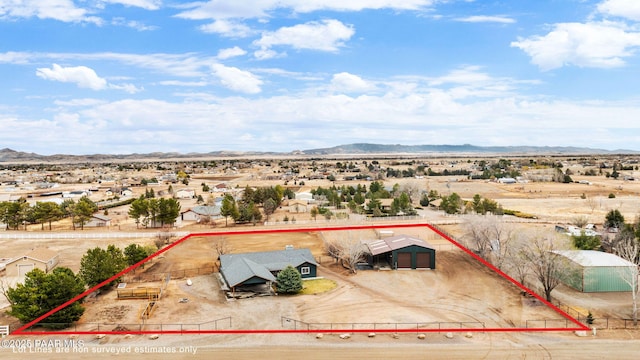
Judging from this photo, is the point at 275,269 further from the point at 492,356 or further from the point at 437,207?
the point at 437,207

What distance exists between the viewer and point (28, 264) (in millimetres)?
35688

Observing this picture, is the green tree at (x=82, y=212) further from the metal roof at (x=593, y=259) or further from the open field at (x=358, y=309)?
the metal roof at (x=593, y=259)

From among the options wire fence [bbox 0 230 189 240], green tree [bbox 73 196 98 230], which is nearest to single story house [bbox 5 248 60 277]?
wire fence [bbox 0 230 189 240]

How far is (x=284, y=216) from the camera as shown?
61094mm

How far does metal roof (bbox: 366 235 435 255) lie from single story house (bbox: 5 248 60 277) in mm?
24697

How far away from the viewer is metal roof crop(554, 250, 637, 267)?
29.8 metres

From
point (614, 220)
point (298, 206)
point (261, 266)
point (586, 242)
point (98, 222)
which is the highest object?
point (614, 220)

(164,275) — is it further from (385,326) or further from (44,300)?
(385,326)

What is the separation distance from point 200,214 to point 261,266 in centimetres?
2949

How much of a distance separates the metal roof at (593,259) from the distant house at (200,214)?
134ft

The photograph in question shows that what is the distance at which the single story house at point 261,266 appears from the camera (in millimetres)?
30188

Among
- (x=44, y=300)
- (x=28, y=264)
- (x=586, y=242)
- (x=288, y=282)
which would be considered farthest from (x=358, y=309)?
(x=28, y=264)

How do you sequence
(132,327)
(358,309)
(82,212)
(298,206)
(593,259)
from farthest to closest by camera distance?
(298,206) < (82,212) < (593,259) < (358,309) < (132,327)

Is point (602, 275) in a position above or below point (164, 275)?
above
